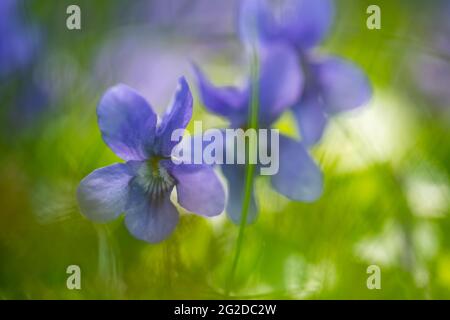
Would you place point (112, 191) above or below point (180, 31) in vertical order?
below

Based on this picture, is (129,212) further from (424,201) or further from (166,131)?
(424,201)

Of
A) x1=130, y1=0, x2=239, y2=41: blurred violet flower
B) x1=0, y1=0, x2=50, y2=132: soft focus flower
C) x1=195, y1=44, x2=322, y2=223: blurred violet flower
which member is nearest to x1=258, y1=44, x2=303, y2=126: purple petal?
x1=195, y1=44, x2=322, y2=223: blurred violet flower

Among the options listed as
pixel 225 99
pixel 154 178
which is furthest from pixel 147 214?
pixel 225 99

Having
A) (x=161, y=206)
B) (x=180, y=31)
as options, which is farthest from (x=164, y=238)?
(x=180, y=31)

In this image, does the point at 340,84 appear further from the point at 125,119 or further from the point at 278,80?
the point at 125,119

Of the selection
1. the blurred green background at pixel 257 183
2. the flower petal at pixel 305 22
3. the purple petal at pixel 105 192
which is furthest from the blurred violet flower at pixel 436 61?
the purple petal at pixel 105 192
